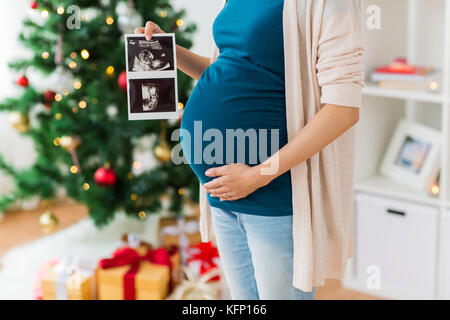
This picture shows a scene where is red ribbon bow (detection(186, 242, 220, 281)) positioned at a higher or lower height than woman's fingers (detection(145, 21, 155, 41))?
lower

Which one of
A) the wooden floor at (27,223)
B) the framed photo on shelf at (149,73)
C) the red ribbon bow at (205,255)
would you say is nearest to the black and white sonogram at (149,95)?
the framed photo on shelf at (149,73)

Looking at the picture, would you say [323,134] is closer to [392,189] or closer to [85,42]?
[392,189]

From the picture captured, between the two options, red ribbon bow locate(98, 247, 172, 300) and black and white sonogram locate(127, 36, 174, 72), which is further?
red ribbon bow locate(98, 247, 172, 300)

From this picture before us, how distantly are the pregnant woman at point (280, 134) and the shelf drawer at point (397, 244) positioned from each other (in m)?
0.86

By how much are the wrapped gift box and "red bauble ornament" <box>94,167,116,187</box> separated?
0.34 m

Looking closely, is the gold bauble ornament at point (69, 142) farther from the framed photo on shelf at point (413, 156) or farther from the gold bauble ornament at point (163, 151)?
the framed photo on shelf at point (413, 156)

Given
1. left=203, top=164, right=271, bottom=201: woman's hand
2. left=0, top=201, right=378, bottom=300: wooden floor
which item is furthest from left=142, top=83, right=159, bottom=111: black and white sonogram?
left=0, top=201, right=378, bottom=300: wooden floor

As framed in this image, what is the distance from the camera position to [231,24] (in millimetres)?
976

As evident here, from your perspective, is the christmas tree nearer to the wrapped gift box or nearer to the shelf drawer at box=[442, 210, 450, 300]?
the wrapped gift box

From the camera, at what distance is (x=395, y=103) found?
6.96 feet

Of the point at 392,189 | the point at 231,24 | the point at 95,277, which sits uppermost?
the point at 231,24

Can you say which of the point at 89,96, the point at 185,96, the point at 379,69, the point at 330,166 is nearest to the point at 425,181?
the point at 379,69

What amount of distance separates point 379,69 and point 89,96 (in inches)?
38.7

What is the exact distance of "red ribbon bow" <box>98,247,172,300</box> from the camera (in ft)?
5.80
